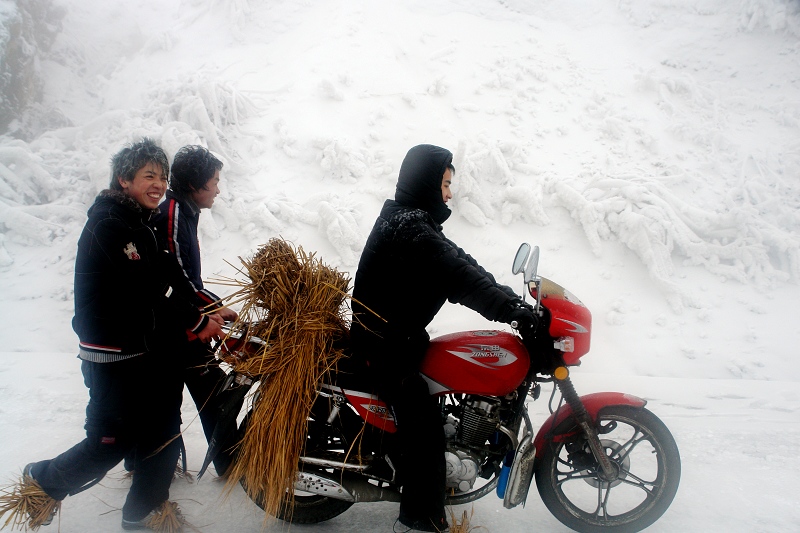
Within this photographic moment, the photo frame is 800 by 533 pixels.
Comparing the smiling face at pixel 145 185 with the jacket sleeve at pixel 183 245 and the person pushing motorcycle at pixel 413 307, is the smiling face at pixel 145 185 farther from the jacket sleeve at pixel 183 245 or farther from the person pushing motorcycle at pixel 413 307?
the person pushing motorcycle at pixel 413 307

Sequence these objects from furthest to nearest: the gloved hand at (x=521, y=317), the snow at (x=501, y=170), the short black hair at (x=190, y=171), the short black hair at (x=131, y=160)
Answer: the snow at (x=501, y=170) → the short black hair at (x=190, y=171) → the short black hair at (x=131, y=160) → the gloved hand at (x=521, y=317)

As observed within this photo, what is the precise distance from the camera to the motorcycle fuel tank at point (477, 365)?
231 cm

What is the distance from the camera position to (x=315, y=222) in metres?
5.75

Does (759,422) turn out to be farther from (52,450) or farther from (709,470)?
(52,450)

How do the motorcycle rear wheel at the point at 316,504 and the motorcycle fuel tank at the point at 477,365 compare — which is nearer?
the motorcycle fuel tank at the point at 477,365

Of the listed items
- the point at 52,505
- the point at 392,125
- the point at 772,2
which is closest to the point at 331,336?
the point at 52,505

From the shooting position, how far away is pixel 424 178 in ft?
7.68

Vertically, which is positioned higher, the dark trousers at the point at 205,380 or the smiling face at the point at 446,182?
the smiling face at the point at 446,182

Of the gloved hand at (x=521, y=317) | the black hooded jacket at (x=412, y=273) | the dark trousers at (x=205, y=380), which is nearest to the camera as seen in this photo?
the gloved hand at (x=521, y=317)

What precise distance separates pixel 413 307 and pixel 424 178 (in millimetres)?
619

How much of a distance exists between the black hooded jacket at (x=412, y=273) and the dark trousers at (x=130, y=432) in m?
1.09

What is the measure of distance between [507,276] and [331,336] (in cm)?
333

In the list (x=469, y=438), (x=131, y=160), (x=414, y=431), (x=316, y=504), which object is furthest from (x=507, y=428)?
(x=131, y=160)

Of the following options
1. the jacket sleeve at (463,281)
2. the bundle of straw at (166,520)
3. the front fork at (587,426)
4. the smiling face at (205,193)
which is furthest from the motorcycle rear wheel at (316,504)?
the smiling face at (205,193)
